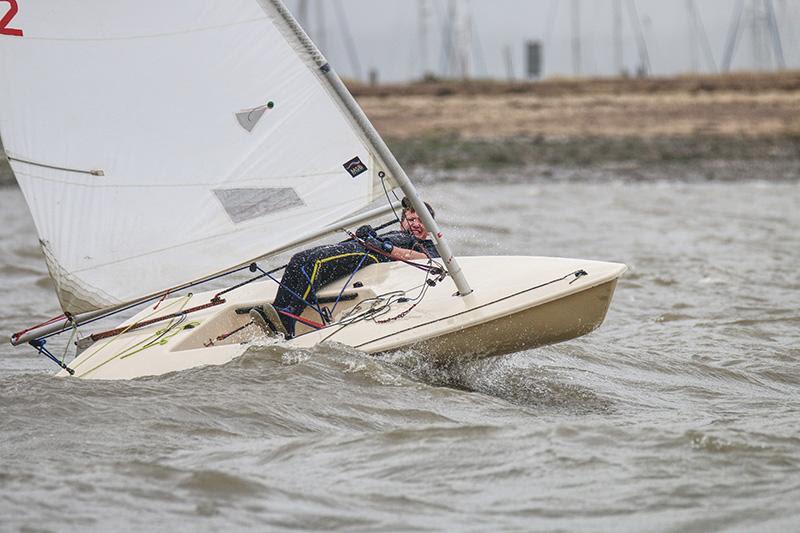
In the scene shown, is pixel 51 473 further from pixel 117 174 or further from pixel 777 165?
pixel 777 165

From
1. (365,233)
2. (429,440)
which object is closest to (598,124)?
(365,233)

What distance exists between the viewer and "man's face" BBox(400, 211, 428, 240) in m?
7.85

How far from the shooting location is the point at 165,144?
728 centimetres

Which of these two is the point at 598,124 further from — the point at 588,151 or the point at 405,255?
the point at 405,255

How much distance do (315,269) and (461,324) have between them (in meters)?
1.21

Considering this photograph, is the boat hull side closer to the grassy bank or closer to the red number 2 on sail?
the red number 2 on sail

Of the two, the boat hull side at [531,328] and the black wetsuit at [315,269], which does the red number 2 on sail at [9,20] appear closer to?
the black wetsuit at [315,269]

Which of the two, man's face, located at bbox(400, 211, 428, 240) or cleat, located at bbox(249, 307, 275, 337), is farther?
man's face, located at bbox(400, 211, 428, 240)

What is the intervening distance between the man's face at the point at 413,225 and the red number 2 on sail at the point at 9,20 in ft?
8.36

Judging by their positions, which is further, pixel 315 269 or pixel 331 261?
pixel 331 261

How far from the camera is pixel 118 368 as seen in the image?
24.1 feet

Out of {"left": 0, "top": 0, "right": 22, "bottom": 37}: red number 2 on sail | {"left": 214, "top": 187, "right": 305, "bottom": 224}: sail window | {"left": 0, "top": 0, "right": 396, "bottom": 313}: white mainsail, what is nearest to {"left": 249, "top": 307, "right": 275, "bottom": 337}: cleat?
{"left": 0, "top": 0, "right": 396, "bottom": 313}: white mainsail

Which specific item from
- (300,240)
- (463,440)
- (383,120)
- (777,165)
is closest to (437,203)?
(777,165)

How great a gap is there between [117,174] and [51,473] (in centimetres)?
227
